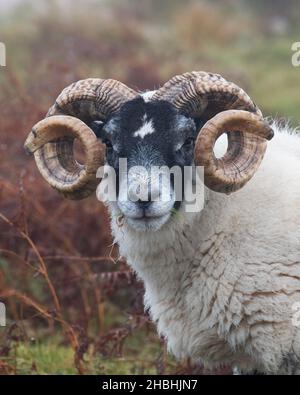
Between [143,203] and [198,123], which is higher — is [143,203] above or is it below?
below

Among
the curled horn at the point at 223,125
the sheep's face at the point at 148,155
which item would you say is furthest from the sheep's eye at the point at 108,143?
the curled horn at the point at 223,125

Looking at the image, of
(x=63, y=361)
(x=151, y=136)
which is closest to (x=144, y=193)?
(x=151, y=136)

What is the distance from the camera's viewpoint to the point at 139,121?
5.86 metres

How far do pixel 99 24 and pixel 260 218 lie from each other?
1947 centimetres

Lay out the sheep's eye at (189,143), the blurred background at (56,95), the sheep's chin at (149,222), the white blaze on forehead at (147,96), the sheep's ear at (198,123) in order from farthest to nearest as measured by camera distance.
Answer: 1. the blurred background at (56,95)
2. the sheep's ear at (198,123)
3. the white blaze on forehead at (147,96)
4. the sheep's eye at (189,143)
5. the sheep's chin at (149,222)

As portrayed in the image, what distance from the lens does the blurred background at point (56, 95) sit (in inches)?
306

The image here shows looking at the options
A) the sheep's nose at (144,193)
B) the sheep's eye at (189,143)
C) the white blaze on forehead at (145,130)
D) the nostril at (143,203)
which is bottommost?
the nostril at (143,203)

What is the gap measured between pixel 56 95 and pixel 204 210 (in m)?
7.16

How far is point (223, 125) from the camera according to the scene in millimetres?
5750

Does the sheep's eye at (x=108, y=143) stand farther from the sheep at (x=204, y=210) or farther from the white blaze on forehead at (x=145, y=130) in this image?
the white blaze on forehead at (x=145, y=130)

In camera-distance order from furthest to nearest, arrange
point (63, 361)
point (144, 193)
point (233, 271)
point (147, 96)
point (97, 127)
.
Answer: point (63, 361)
point (97, 127)
point (147, 96)
point (233, 271)
point (144, 193)

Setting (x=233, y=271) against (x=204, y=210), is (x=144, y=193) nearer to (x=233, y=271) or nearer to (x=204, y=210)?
(x=204, y=210)

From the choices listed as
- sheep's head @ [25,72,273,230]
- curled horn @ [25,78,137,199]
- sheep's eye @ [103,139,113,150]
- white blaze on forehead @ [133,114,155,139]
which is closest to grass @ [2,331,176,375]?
curled horn @ [25,78,137,199]

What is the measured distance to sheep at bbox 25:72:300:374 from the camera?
5.76 metres
